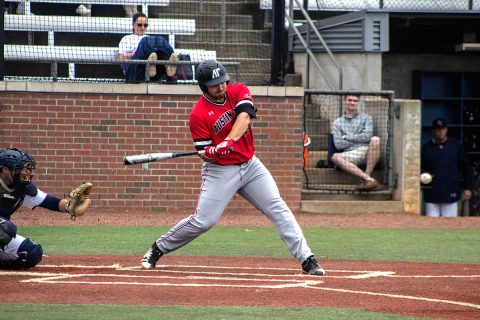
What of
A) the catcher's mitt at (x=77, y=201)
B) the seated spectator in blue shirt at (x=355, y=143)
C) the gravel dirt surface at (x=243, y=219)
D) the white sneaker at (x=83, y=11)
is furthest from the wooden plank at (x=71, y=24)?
the catcher's mitt at (x=77, y=201)

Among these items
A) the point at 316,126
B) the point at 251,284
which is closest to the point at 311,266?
the point at 251,284

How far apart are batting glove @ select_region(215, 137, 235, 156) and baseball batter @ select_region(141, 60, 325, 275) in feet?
0.57

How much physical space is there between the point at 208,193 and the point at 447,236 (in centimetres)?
522

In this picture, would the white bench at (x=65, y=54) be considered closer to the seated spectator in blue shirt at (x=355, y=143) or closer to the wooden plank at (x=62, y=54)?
the wooden plank at (x=62, y=54)

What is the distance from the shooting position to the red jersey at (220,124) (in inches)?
335

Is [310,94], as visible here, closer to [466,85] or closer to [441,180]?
[441,180]

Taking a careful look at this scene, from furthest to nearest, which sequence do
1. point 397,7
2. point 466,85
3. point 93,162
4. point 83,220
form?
point 466,85 → point 397,7 → point 93,162 → point 83,220

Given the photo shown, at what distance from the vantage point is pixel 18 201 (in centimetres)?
865

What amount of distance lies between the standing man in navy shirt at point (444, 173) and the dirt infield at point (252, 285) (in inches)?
238

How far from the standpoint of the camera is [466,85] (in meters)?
19.3

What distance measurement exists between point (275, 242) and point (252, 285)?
4.16 metres

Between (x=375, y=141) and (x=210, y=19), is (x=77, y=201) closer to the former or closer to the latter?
(x=375, y=141)

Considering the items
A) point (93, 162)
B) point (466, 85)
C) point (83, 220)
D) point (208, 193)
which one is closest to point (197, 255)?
point (208, 193)

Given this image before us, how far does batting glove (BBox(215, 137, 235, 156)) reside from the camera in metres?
8.23
